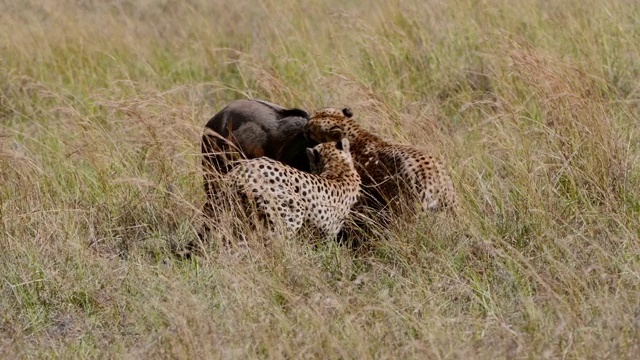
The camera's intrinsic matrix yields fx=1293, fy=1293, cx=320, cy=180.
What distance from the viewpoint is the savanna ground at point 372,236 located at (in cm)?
468

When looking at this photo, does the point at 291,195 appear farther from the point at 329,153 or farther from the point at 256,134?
→ the point at 256,134

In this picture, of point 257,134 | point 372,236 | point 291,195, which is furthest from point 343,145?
point 291,195

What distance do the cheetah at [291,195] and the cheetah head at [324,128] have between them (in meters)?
0.57

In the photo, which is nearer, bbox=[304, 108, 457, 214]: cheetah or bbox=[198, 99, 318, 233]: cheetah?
bbox=[304, 108, 457, 214]: cheetah

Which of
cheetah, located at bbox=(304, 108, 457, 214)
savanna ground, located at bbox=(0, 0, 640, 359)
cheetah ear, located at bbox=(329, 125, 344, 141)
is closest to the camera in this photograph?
savanna ground, located at bbox=(0, 0, 640, 359)

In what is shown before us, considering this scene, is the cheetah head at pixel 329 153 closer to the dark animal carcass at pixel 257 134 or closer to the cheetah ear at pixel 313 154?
the cheetah ear at pixel 313 154

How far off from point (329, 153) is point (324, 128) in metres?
0.28

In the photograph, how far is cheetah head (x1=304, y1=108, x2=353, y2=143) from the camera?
662 centimetres

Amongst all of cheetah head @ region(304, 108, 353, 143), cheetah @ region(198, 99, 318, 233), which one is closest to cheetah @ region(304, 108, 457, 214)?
cheetah head @ region(304, 108, 353, 143)

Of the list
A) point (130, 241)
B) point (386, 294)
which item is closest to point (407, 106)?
point (130, 241)

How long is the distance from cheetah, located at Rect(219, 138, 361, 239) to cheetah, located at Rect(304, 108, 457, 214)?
226mm

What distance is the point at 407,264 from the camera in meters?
5.39

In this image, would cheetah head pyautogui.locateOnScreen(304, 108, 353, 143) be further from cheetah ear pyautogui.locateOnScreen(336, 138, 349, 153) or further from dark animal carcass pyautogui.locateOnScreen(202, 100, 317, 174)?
cheetah ear pyautogui.locateOnScreen(336, 138, 349, 153)

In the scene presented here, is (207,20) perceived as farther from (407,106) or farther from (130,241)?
(130,241)
